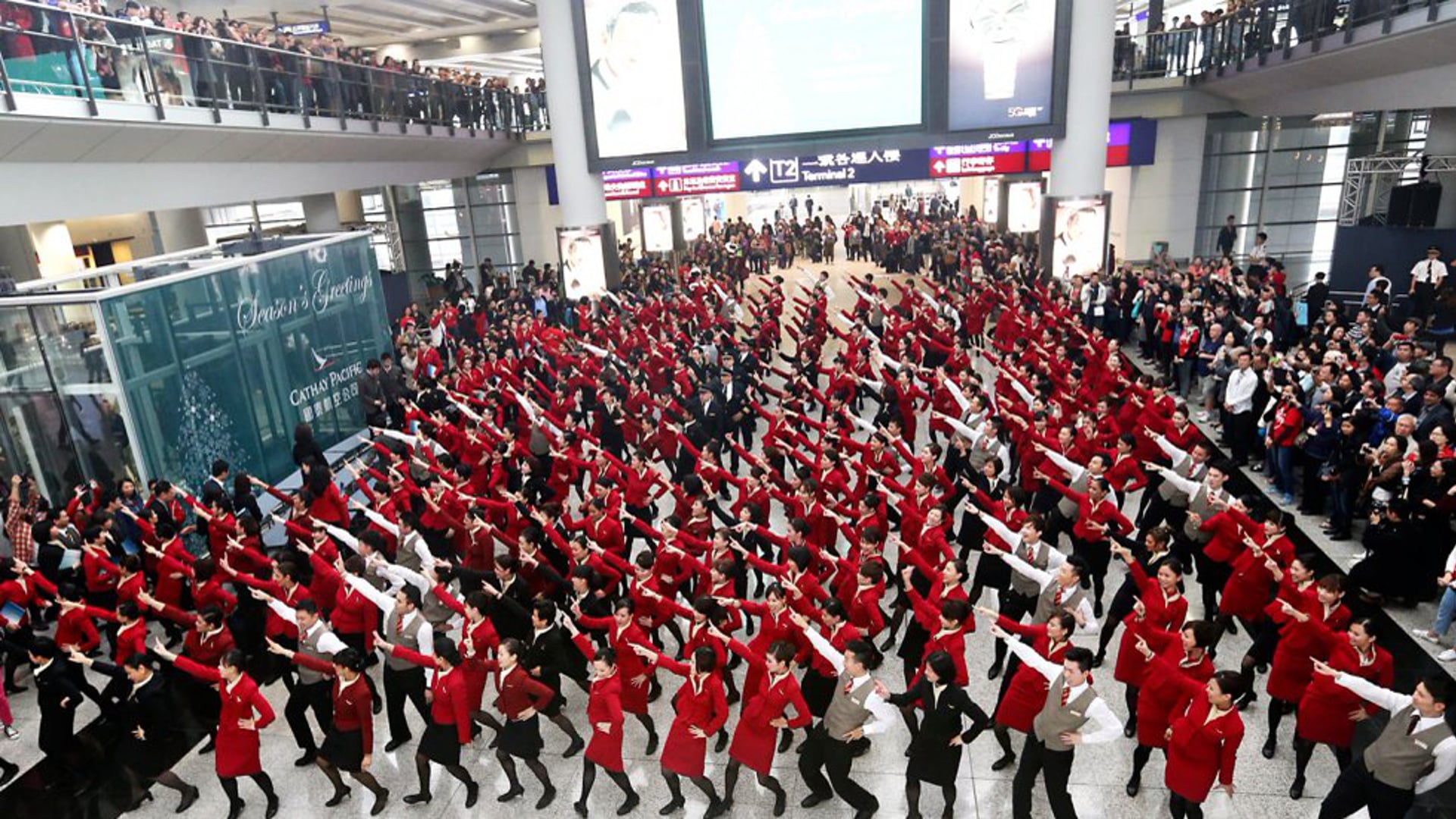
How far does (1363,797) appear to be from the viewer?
4.75 meters

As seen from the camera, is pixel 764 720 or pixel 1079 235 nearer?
pixel 764 720

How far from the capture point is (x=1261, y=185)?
22594 millimetres

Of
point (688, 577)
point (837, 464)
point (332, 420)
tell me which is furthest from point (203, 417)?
point (837, 464)

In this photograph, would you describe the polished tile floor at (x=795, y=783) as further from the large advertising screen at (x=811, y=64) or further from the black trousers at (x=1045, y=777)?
the large advertising screen at (x=811, y=64)

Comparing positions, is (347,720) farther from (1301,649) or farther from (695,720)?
(1301,649)

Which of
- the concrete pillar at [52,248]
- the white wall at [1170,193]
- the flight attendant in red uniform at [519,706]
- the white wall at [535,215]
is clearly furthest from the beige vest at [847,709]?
the white wall at [535,215]

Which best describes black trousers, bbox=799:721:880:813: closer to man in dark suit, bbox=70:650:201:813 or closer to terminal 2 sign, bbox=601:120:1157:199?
man in dark suit, bbox=70:650:201:813

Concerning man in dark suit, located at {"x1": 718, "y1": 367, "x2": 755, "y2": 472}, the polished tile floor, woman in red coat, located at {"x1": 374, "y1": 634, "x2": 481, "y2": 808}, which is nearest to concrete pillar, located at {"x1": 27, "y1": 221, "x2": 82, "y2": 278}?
the polished tile floor

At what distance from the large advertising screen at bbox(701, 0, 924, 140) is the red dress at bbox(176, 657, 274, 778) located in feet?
46.0

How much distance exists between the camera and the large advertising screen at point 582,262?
60.2 ft

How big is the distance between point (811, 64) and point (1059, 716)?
14441 millimetres

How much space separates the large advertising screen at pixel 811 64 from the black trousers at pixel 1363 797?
14.0 meters

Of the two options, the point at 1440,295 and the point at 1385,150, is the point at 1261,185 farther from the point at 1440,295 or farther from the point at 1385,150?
the point at 1440,295

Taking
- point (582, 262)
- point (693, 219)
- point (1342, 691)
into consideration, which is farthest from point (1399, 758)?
point (693, 219)
